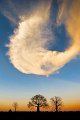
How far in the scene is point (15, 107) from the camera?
129 m

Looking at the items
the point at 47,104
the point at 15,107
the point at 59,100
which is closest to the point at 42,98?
the point at 47,104

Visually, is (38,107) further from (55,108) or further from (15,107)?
(15,107)
